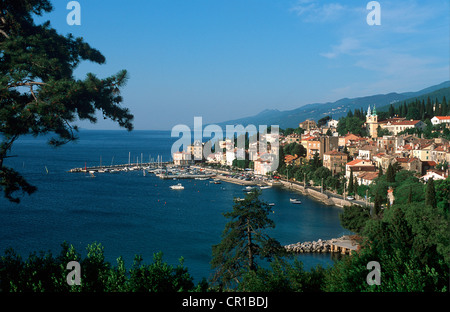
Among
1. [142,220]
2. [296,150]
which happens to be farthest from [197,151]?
[142,220]

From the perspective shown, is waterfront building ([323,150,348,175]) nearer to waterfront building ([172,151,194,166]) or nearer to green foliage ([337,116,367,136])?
green foliage ([337,116,367,136])

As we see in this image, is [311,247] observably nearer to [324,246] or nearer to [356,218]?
[324,246]

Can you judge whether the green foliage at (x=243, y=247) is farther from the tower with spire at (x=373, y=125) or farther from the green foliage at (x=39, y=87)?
the tower with spire at (x=373, y=125)

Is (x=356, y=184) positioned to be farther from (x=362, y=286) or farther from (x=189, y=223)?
(x=362, y=286)

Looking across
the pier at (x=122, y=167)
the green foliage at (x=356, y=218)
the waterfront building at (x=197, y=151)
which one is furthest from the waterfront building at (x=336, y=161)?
the waterfront building at (x=197, y=151)

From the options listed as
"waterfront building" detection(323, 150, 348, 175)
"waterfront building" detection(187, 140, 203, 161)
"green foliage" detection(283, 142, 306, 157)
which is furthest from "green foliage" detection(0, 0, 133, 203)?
"waterfront building" detection(187, 140, 203, 161)

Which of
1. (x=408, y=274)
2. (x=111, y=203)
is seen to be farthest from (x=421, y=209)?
(x=111, y=203)

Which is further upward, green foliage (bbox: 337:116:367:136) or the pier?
green foliage (bbox: 337:116:367:136)
